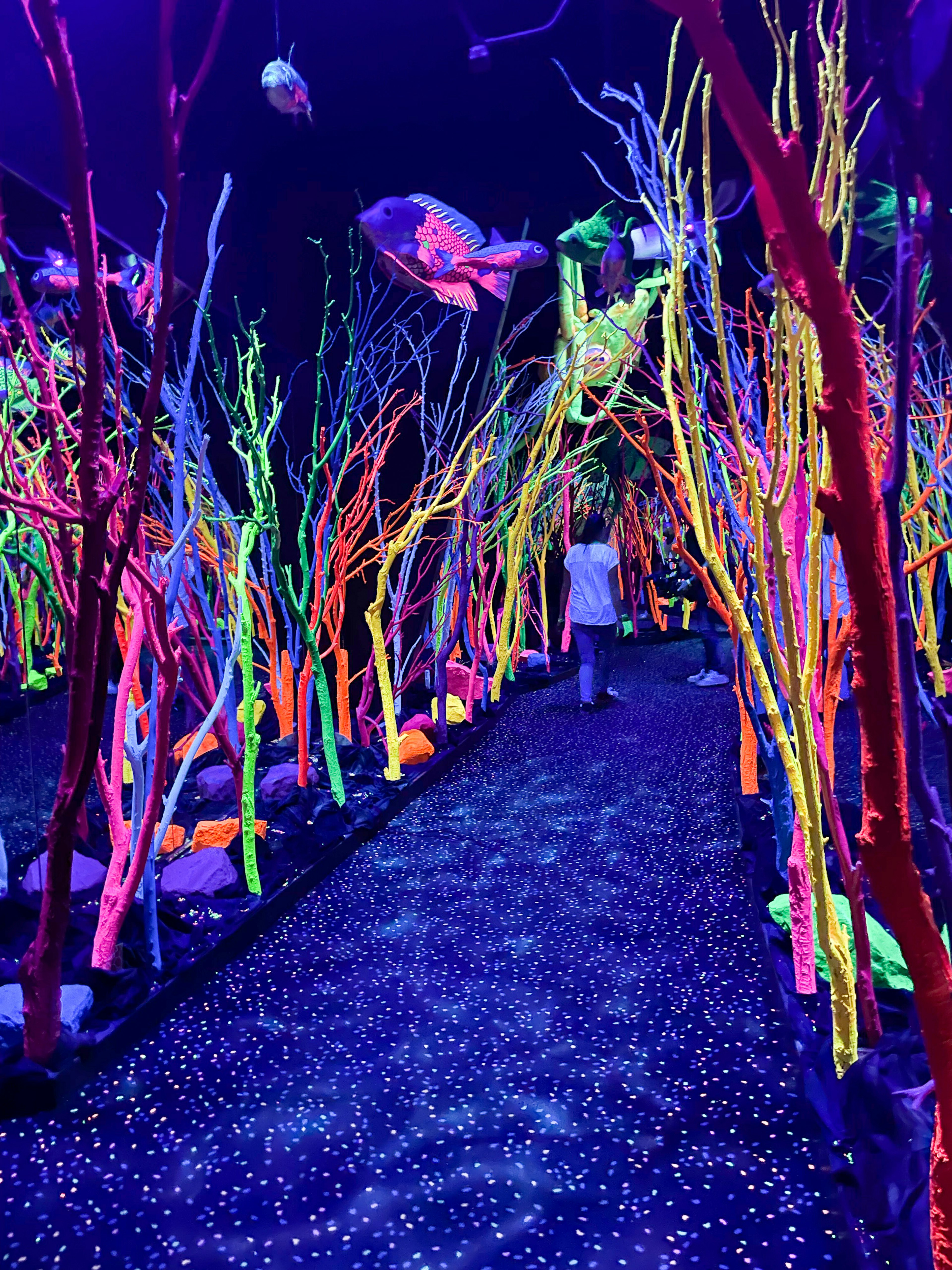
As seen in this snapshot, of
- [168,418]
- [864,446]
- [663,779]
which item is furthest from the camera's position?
[168,418]

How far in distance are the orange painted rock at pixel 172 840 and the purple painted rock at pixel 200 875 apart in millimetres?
264

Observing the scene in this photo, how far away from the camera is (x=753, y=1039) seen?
6.31 ft

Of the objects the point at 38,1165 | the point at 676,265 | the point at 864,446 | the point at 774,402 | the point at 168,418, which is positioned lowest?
the point at 38,1165

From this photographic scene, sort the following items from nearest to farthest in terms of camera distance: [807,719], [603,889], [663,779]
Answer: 1. [807,719]
2. [603,889]
3. [663,779]

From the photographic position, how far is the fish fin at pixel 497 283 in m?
3.77

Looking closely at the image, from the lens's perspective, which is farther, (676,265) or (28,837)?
(28,837)

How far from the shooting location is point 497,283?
3.87m

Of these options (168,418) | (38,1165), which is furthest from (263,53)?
(38,1165)

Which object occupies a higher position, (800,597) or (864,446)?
(864,446)

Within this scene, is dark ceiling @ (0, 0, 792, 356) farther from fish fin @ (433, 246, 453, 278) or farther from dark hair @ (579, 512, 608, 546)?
dark hair @ (579, 512, 608, 546)

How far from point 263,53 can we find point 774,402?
2.46m

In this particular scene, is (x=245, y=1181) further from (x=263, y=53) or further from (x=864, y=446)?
(x=263, y=53)

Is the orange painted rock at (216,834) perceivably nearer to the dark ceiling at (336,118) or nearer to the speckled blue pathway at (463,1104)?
the speckled blue pathway at (463,1104)

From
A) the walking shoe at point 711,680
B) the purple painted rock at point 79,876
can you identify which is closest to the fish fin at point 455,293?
the purple painted rock at point 79,876
